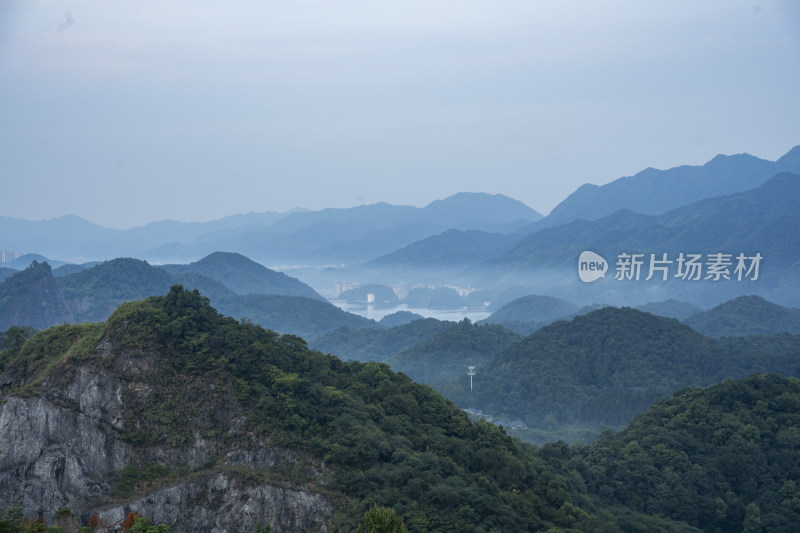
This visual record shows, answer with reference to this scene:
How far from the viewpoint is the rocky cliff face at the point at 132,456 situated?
24.6 m

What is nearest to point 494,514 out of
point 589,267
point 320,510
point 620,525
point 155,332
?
point 320,510

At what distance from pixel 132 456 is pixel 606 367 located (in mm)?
55825

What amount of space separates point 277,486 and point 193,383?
634 cm

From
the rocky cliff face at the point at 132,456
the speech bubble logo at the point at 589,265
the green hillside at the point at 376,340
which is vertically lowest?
the green hillside at the point at 376,340

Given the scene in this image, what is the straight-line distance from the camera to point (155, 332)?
29688 millimetres

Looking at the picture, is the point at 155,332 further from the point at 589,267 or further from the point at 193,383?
the point at 589,267

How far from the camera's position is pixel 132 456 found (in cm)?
2673

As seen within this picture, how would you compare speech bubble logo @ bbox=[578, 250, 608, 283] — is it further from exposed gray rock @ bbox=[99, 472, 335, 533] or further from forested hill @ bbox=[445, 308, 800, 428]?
exposed gray rock @ bbox=[99, 472, 335, 533]

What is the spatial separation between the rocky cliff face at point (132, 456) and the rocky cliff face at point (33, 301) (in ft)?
266

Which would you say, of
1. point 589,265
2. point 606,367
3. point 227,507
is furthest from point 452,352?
point 227,507

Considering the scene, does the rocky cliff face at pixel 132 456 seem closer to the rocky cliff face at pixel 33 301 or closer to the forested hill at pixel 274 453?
the forested hill at pixel 274 453

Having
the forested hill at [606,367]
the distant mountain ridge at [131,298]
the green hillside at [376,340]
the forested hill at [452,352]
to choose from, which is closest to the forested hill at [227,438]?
the forested hill at [606,367]

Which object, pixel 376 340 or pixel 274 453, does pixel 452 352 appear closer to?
pixel 376 340

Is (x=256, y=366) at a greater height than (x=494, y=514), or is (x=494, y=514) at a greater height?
(x=256, y=366)
